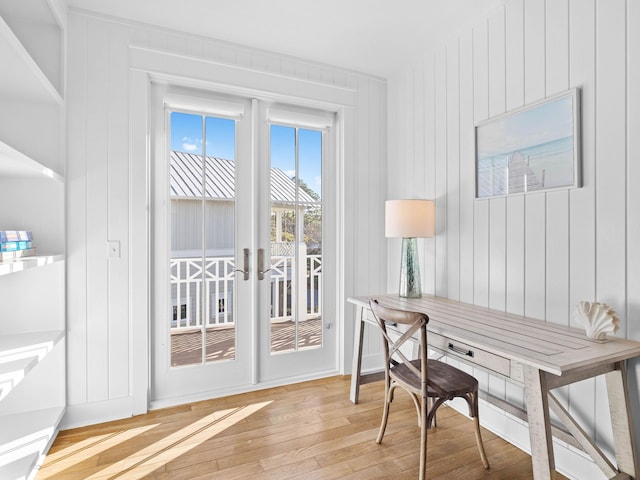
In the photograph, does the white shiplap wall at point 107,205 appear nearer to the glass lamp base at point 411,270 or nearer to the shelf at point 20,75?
the shelf at point 20,75

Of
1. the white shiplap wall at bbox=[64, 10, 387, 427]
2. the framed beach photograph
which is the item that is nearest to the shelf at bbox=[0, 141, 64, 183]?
the white shiplap wall at bbox=[64, 10, 387, 427]

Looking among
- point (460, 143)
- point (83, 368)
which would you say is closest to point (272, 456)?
point (83, 368)

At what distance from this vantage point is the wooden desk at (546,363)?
1292mm

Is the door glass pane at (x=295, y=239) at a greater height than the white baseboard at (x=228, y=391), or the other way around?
the door glass pane at (x=295, y=239)

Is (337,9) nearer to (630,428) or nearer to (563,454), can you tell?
(630,428)

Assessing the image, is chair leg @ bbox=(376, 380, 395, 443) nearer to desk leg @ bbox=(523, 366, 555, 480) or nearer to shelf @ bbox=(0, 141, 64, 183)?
desk leg @ bbox=(523, 366, 555, 480)

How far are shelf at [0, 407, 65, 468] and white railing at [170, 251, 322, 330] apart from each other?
825 millimetres

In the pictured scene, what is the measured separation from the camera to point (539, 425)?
130 centimetres

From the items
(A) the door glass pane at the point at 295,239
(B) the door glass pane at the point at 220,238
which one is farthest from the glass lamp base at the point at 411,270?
(B) the door glass pane at the point at 220,238

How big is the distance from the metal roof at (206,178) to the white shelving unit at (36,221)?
0.68 meters

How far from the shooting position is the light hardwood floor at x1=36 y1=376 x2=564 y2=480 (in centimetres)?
177

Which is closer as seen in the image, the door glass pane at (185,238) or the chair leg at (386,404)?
the chair leg at (386,404)

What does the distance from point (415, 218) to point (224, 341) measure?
1.69 metres

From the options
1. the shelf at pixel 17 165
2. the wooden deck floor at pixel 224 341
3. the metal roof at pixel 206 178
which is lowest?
the wooden deck floor at pixel 224 341
